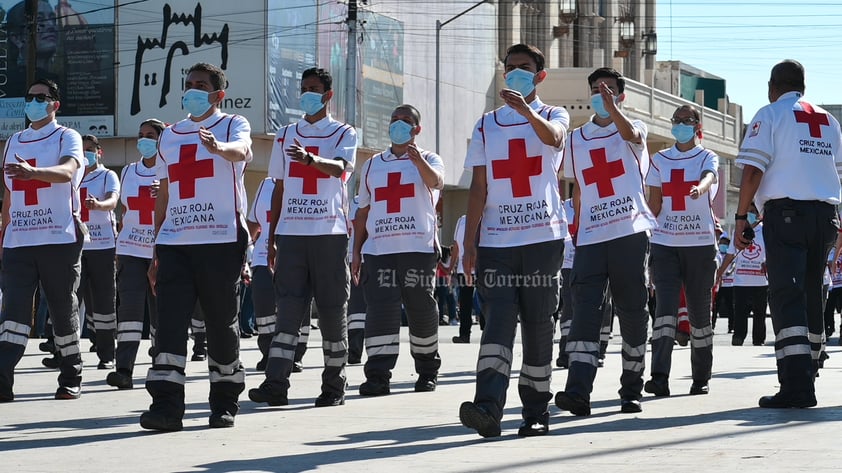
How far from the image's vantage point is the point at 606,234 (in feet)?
27.9

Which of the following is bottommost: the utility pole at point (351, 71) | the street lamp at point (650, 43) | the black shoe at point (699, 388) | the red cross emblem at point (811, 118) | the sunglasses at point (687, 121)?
the black shoe at point (699, 388)

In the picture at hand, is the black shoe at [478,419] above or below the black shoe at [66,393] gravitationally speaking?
above

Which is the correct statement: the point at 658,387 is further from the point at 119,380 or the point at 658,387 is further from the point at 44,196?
the point at 44,196

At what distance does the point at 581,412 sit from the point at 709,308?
2.15 m

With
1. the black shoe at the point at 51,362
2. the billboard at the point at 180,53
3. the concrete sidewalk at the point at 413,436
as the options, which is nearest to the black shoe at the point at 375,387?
the concrete sidewalk at the point at 413,436

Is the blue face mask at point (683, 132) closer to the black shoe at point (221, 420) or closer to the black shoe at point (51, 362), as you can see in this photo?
the black shoe at point (221, 420)

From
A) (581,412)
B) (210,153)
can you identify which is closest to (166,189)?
(210,153)

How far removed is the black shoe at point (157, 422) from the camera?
25.7ft

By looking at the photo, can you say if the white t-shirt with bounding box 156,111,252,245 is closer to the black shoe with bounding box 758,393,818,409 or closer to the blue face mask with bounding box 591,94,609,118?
the blue face mask with bounding box 591,94,609,118

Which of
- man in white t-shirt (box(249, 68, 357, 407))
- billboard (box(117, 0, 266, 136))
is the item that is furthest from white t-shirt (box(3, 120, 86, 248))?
billboard (box(117, 0, 266, 136))

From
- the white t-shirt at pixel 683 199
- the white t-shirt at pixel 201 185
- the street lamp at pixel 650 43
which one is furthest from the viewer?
the street lamp at pixel 650 43

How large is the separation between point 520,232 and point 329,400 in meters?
2.40

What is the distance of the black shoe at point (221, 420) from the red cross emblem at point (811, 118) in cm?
383

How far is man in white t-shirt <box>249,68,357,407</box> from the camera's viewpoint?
9.38 metres
